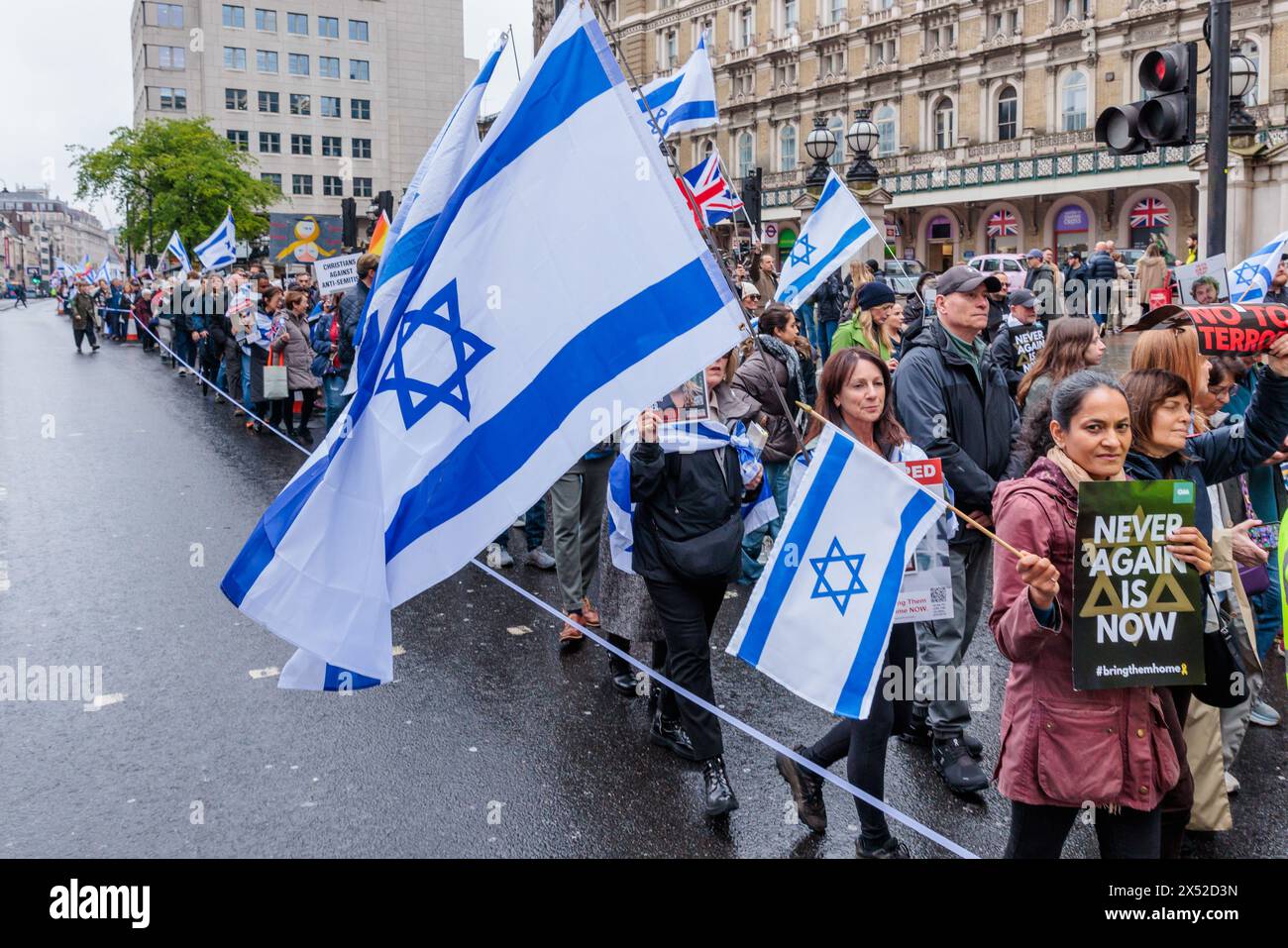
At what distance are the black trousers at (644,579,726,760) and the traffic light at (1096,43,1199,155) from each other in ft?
17.0

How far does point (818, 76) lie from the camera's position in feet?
194

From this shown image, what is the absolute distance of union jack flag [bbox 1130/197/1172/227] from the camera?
4516 centimetres

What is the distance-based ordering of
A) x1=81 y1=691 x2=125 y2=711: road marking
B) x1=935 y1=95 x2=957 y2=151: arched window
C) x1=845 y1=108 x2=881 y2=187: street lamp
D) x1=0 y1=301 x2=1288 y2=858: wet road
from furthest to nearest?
1. x1=935 y1=95 x2=957 y2=151: arched window
2. x1=845 y1=108 x2=881 y2=187: street lamp
3. x1=81 y1=691 x2=125 y2=711: road marking
4. x1=0 y1=301 x2=1288 y2=858: wet road

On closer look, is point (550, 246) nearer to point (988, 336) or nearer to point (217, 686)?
point (217, 686)

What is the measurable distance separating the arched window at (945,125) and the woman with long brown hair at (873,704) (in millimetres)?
52220

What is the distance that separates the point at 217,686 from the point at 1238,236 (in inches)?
676

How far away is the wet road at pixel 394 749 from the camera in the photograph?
4602mm

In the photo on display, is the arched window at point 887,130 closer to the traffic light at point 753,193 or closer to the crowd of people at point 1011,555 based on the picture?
the traffic light at point 753,193

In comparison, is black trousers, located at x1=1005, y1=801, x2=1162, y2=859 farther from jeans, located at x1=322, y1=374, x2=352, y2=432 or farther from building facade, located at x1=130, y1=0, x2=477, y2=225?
building facade, located at x1=130, y1=0, x2=477, y2=225

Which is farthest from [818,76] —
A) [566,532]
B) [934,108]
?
[566,532]

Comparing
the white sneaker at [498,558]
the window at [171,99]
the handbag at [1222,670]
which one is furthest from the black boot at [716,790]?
the window at [171,99]

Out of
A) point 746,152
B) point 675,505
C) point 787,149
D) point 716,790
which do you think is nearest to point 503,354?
point 675,505

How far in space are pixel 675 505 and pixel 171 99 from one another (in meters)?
105

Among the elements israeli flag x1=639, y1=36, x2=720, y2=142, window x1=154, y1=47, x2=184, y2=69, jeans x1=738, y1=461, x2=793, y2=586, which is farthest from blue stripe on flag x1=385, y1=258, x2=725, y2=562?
window x1=154, y1=47, x2=184, y2=69
